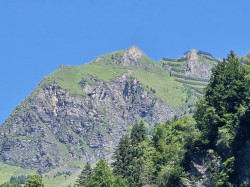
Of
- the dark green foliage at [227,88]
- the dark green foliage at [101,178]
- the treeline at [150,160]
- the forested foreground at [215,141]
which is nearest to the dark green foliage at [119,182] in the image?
the treeline at [150,160]

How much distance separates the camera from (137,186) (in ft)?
348

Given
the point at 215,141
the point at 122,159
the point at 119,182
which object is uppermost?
the point at 122,159

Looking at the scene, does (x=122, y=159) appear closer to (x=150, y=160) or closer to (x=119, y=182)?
(x=119, y=182)

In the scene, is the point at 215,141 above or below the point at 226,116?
below

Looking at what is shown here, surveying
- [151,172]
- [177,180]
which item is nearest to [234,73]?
[177,180]

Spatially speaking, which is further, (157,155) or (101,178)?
(157,155)

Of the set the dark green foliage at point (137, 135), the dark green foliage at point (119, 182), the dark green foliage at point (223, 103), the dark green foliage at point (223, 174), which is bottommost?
the dark green foliage at point (223, 174)

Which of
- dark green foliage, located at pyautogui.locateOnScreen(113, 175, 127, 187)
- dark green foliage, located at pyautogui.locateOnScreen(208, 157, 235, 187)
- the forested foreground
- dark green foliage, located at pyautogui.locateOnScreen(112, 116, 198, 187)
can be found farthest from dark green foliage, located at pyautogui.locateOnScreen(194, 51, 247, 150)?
dark green foliage, located at pyautogui.locateOnScreen(113, 175, 127, 187)

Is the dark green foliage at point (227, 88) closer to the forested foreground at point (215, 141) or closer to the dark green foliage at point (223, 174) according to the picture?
the forested foreground at point (215, 141)

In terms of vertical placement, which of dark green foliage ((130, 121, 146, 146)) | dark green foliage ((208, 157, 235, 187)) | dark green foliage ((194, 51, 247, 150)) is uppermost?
dark green foliage ((130, 121, 146, 146))

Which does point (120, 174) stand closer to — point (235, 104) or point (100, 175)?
point (100, 175)

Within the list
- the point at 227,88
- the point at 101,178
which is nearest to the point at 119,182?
the point at 101,178

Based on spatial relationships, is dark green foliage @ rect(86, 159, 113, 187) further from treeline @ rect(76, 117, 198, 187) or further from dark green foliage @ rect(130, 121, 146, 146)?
dark green foliage @ rect(130, 121, 146, 146)

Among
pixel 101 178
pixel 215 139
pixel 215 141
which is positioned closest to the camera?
pixel 215 141
